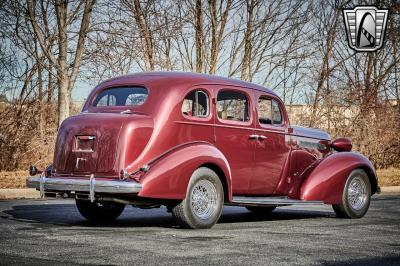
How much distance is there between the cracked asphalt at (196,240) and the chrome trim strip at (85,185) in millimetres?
500

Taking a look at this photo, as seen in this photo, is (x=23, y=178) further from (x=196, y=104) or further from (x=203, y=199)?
(x=203, y=199)

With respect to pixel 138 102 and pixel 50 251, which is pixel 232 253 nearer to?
pixel 50 251

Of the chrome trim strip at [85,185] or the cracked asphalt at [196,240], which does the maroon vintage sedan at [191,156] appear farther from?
the cracked asphalt at [196,240]

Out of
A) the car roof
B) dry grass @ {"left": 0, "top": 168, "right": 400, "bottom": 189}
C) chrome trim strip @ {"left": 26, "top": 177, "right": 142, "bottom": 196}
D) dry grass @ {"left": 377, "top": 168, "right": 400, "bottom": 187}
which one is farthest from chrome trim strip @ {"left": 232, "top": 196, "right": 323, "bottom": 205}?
dry grass @ {"left": 377, "top": 168, "right": 400, "bottom": 187}

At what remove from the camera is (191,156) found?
885cm

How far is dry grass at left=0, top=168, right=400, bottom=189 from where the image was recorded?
1579 cm

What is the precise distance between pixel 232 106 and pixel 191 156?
1.57m

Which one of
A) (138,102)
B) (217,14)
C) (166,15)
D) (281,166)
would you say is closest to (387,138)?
(217,14)

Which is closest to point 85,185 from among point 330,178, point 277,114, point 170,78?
point 170,78

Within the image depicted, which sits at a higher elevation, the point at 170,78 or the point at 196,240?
the point at 170,78

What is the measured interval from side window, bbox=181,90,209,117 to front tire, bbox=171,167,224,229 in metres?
0.85

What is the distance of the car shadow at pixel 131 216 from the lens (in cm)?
977

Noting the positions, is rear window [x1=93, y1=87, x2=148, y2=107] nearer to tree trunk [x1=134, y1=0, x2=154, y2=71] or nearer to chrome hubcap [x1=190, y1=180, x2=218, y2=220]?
chrome hubcap [x1=190, y1=180, x2=218, y2=220]

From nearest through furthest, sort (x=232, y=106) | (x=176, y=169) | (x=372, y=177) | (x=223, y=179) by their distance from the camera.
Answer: (x=176, y=169) < (x=223, y=179) < (x=232, y=106) < (x=372, y=177)
